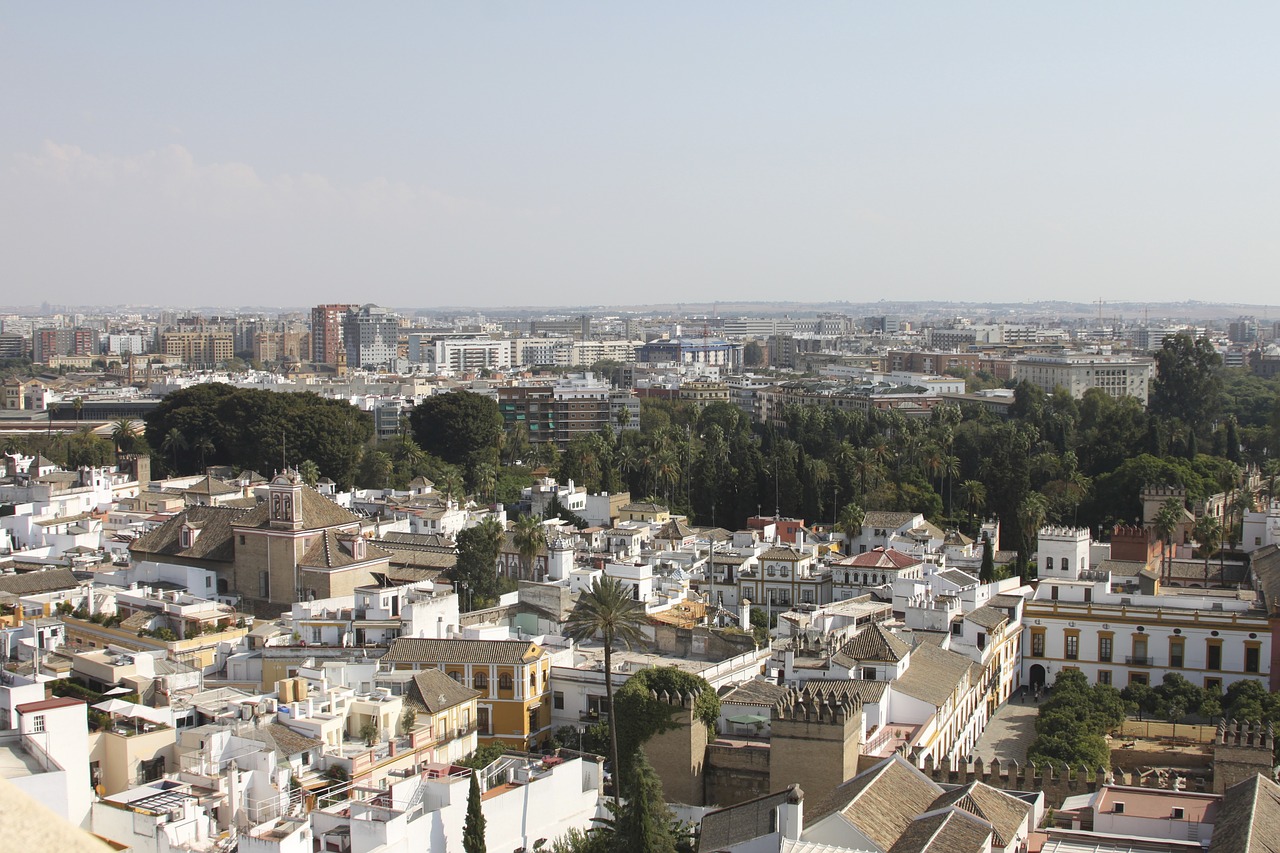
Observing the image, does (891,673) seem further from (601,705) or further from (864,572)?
(864,572)

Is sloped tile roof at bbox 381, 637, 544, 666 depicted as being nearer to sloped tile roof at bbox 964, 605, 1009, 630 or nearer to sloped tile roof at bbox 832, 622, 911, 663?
sloped tile roof at bbox 832, 622, 911, 663

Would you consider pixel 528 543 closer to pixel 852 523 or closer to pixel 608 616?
pixel 852 523

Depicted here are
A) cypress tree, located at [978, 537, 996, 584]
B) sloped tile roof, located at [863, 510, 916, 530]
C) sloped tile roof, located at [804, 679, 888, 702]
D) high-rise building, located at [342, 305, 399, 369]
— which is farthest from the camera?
high-rise building, located at [342, 305, 399, 369]

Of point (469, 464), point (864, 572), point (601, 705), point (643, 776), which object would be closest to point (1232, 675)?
point (864, 572)

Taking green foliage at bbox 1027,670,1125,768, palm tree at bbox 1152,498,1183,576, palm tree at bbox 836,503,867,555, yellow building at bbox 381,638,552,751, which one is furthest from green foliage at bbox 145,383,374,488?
green foliage at bbox 1027,670,1125,768

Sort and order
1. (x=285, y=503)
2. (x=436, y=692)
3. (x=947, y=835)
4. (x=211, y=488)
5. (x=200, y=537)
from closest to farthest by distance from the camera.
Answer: (x=947, y=835) < (x=436, y=692) < (x=285, y=503) < (x=200, y=537) < (x=211, y=488)

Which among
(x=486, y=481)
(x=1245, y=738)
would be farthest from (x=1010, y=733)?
(x=486, y=481)
